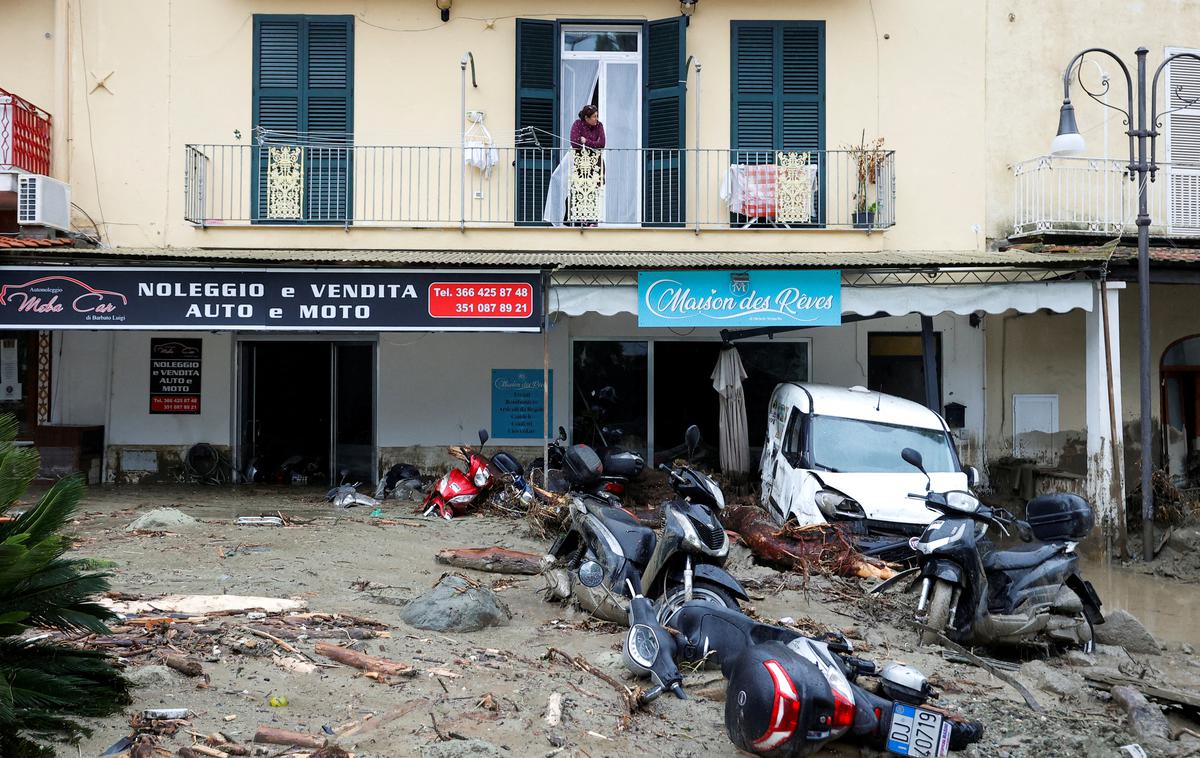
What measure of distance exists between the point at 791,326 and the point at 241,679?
314 inches

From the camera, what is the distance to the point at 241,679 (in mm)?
5016

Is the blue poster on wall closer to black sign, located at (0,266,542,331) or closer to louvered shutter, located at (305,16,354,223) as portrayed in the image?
black sign, located at (0,266,542,331)

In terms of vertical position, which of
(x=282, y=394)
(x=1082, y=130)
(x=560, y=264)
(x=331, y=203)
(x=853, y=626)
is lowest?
(x=853, y=626)

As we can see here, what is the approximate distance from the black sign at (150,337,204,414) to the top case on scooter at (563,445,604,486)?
6.78 m

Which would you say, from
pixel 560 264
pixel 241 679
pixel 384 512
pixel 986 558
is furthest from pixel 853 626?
pixel 384 512

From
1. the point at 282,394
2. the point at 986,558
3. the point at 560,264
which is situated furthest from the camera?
the point at 282,394

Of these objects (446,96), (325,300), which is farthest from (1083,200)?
(325,300)

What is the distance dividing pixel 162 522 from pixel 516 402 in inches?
218

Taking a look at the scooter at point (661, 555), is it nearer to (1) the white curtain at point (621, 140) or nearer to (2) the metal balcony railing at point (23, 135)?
(1) the white curtain at point (621, 140)

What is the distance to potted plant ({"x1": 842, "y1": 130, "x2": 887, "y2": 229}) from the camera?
1357 cm

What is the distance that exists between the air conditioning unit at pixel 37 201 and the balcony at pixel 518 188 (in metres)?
1.65

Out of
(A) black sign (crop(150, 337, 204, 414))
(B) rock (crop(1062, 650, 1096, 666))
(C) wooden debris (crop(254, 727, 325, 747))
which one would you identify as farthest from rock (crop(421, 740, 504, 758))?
(A) black sign (crop(150, 337, 204, 414))

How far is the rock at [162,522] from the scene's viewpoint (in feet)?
31.7

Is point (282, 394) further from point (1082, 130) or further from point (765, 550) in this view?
point (1082, 130)
